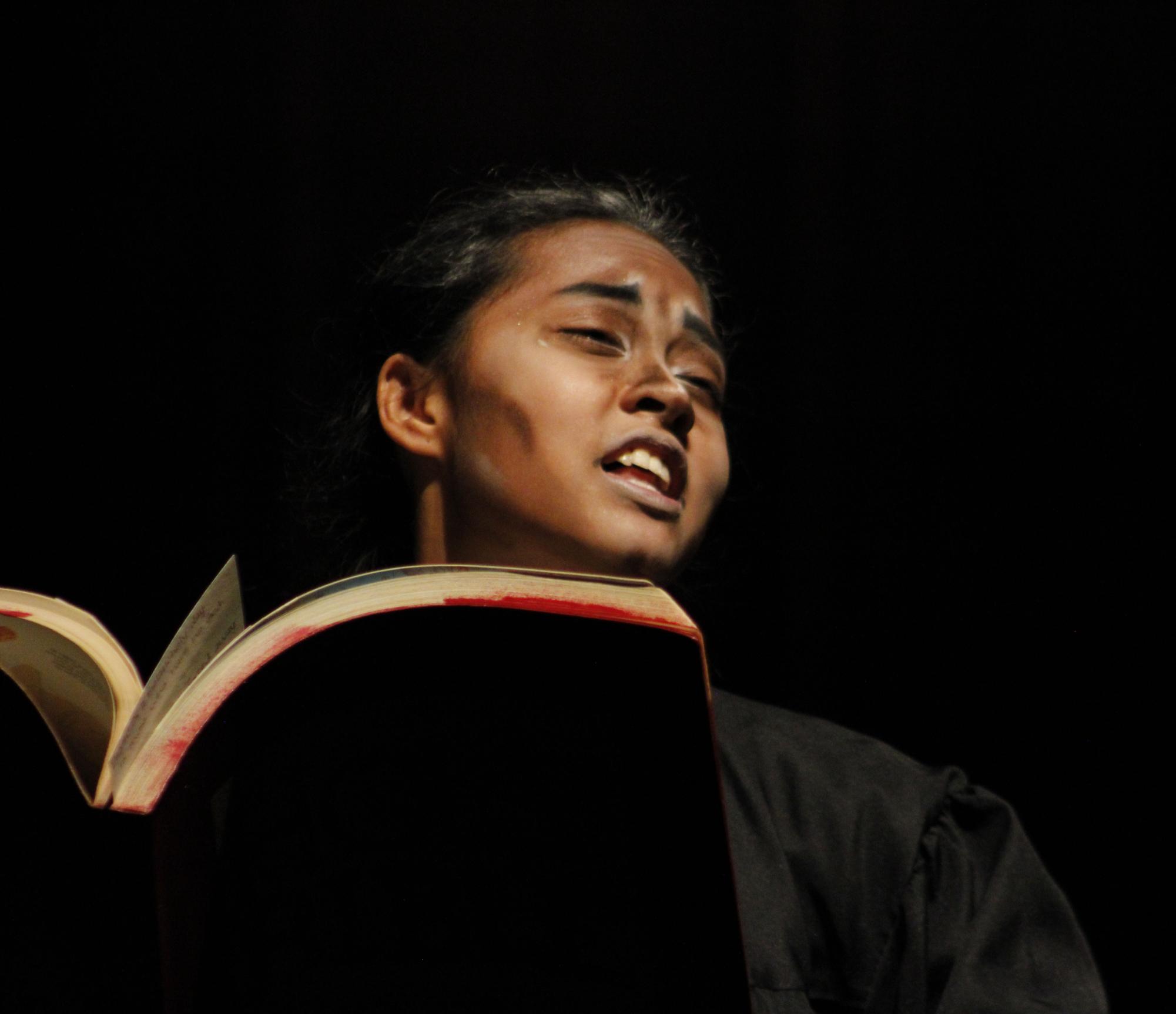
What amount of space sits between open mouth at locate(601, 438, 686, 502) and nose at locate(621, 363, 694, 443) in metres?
0.03

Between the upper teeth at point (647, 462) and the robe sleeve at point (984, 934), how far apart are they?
32 cm

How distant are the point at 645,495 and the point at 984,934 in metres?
0.37

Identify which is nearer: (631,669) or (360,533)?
(631,669)

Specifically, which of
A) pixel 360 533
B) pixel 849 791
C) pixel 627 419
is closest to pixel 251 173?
pixel 360 533

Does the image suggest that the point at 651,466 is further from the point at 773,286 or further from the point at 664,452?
the point at 773,286

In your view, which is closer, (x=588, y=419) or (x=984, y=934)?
(x=984, y=934)

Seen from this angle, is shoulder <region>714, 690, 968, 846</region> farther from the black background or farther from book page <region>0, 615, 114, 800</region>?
book page <region>0, 615, 114, 800</region>

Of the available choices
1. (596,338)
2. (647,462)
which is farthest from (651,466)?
(596,338)

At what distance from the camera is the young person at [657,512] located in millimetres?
788

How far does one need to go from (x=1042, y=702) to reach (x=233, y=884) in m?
0.87

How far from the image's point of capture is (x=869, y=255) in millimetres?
1298

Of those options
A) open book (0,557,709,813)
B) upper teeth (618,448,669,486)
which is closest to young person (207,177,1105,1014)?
upper teeth (618,448,669,486)

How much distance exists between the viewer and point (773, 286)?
1326mm

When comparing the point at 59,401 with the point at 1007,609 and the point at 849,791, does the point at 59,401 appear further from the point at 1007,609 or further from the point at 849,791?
the point at 1007,609
